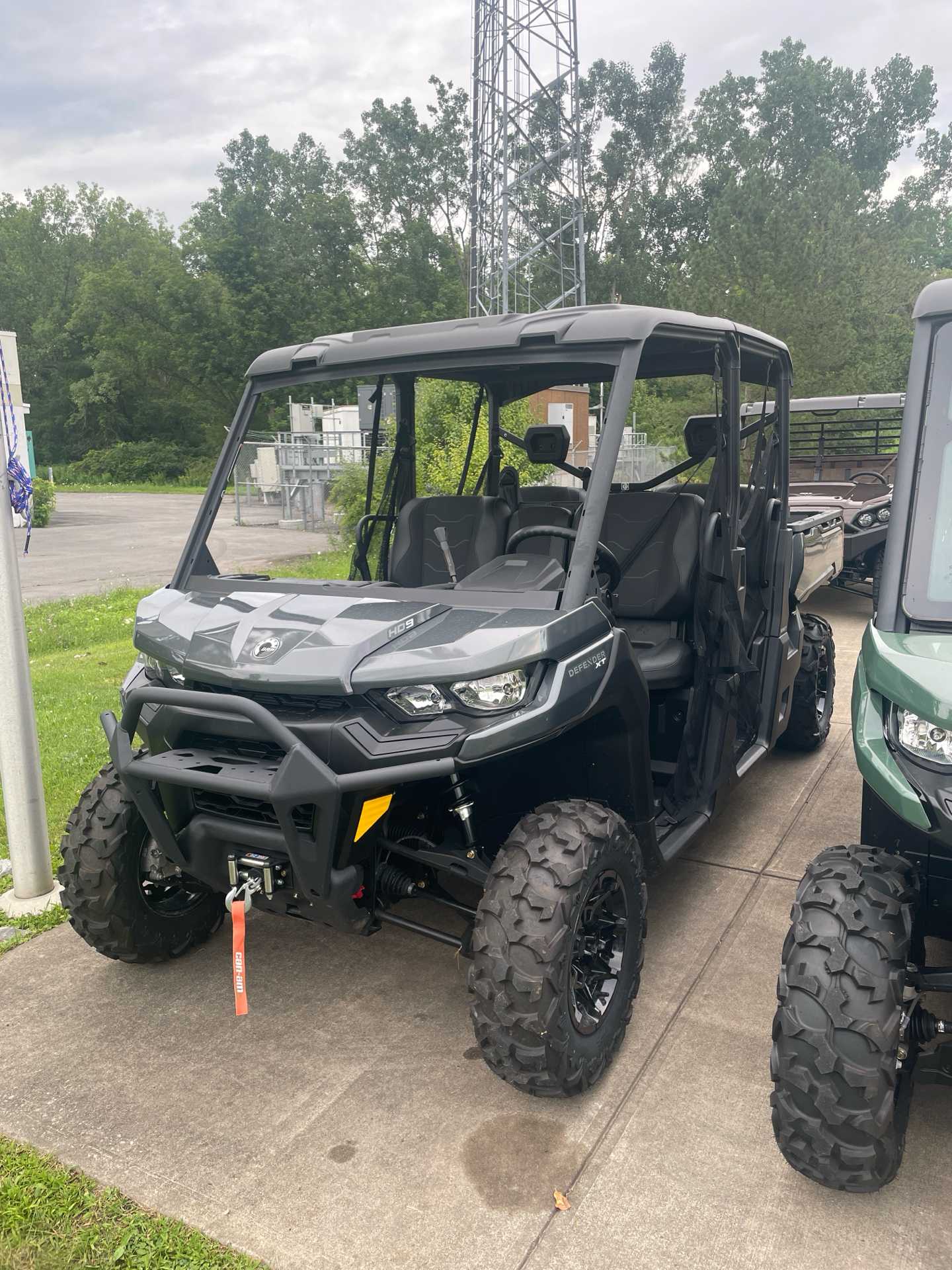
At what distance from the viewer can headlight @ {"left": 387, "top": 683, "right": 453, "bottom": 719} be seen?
2574 mm

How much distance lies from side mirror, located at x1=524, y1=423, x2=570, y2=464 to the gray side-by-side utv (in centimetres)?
35

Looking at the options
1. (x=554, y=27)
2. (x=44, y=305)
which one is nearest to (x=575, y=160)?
(x=554, y=27)

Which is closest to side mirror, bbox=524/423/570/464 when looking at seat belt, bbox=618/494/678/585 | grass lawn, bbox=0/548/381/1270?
seat belt, bbox=618/494/678/585

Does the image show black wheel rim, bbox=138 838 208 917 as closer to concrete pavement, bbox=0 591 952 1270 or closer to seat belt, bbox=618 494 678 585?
concrete pavement, bbox=0 591 952 1270

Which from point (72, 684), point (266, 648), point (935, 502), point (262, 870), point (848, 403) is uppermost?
point (848, 403)

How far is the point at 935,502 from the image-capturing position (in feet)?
8.58

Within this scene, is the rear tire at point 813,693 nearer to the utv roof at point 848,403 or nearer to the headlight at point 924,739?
the headlight at point 924,739

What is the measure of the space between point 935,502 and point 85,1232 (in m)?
2.80

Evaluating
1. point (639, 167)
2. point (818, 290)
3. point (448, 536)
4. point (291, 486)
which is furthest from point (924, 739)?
point (639, 167)

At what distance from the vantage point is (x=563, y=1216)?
2338mm

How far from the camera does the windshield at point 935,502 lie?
2555 millimetres

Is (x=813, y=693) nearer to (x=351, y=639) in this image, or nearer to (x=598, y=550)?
(x=598, y=550)

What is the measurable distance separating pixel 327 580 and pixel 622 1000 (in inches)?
65.7

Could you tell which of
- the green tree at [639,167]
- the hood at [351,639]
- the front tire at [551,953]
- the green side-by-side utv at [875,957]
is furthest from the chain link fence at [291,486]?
the green tree at [639,167]
